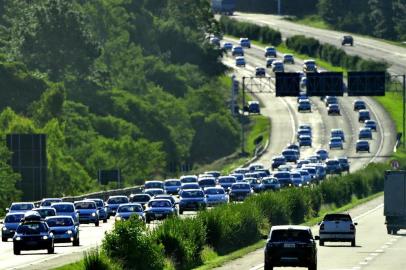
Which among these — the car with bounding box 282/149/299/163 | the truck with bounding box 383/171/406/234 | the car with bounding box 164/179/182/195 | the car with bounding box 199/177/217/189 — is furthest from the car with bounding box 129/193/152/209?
the car with bounding box 282/149/299/163

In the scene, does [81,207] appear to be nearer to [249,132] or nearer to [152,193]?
[152,193]

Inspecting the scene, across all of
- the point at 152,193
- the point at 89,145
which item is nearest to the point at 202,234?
the point at 152,193

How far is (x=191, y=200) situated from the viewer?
9325 cm

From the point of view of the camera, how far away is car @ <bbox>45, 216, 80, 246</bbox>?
216ft

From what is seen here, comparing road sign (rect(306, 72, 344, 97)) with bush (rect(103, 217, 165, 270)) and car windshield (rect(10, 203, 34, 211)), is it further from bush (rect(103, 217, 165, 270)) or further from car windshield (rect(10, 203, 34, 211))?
bush (rect(103, 217, 165, 270))

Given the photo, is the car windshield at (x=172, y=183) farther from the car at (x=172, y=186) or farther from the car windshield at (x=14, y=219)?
the car windshield at (x=14, y=219)

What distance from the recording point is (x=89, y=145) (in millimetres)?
152000

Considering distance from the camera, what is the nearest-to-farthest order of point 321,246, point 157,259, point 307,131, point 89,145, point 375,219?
1. point 157,259
2. point 321,246
3. point 375,219
4. point 89,145
5. point 307,131

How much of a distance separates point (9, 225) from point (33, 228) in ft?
41.9

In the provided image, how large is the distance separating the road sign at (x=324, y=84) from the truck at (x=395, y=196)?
59.8 meters

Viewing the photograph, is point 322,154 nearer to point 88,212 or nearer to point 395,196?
point 88,212

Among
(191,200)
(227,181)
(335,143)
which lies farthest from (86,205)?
(335,143)

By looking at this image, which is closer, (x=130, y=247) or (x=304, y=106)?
(x=130, y=247)

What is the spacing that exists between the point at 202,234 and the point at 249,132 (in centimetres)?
13165
